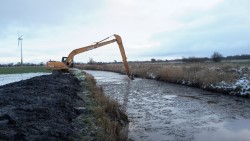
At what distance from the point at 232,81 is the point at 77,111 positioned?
1622 centimetres

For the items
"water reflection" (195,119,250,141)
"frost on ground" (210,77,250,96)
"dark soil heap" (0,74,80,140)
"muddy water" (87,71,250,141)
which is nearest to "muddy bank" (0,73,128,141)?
"dark soil heap" (0,74,80,140)

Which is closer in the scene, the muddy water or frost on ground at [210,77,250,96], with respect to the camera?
the muddy water

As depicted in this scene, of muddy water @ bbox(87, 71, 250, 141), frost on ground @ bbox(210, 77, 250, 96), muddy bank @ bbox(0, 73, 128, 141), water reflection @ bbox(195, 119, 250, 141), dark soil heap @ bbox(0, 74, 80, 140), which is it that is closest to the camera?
dark soil heap @ bbox(0, 74, 80, 140)

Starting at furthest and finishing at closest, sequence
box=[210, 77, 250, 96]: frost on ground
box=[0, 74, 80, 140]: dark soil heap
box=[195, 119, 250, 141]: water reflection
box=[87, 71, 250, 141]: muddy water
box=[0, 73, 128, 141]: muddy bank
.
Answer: box=[210, 77, 250, 96]: frost on ground
box=[87, 71, 250, 141]: muddy water
box=[195, 119, 250, 141]: water reflection
box=[0, 73, 128, 141]: muddy bank
box=[0, 74, 80, 140]: dark soil heap

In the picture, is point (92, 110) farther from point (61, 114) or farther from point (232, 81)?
point (232, 81)

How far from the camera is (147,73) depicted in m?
46.4

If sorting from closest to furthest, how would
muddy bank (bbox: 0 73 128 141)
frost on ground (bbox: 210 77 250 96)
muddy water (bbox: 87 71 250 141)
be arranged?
muddy bank (bbox: 0 73 128 141) → muddy water (bbox: 87 71 250 141) → frost on ground (bbox: 210 77 250 96)

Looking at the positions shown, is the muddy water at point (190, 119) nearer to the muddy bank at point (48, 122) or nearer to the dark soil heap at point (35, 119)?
the muddy bank at point (48, 122)

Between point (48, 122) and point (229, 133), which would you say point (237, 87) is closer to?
point (229, 133)

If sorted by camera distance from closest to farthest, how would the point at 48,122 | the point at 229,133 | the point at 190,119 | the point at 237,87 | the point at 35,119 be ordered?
1. the point at 48,122
2. the point at 35,119
3. the point at 229,133
4. the point at 190,119
5. the point at 237,87

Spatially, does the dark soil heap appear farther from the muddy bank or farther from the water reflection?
the water reflection

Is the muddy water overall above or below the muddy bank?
below

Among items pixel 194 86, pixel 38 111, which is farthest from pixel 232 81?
pixel 38 111

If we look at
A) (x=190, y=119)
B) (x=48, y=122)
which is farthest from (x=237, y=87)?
(x=48, y=122)
